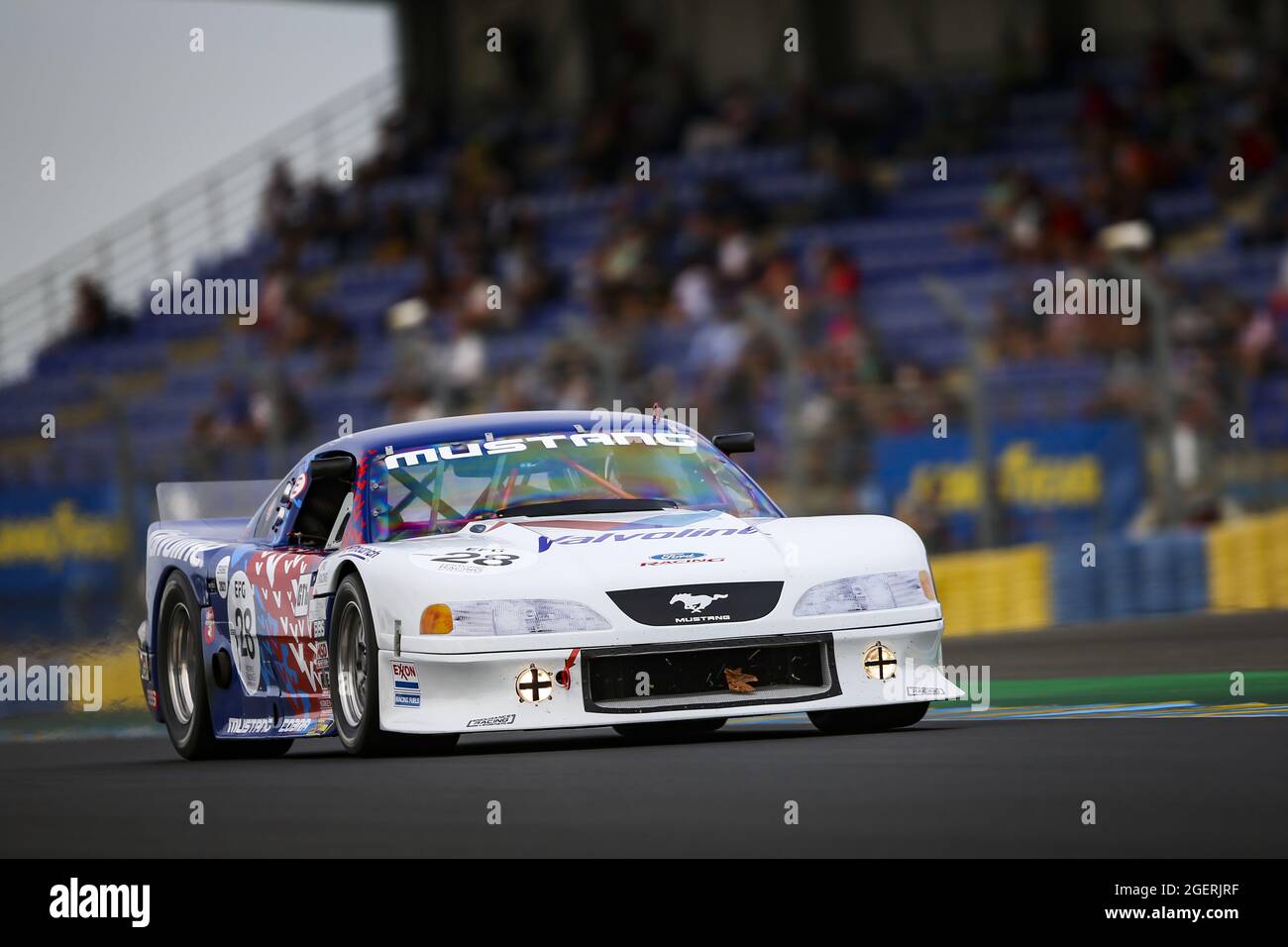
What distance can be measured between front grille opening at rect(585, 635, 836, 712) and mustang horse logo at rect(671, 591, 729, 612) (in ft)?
0.40

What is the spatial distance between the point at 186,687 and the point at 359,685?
6.30 feet

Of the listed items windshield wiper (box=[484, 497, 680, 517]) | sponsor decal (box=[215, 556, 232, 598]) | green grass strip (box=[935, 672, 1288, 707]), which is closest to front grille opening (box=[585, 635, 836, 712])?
windshield wiper (box=[484, 497, 680, 517])

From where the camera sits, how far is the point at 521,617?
301 inches

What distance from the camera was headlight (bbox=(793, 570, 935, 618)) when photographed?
7.87 m

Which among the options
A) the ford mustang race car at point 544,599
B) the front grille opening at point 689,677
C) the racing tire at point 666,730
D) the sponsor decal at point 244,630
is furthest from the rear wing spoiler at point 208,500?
the front grille opening at point 689,677

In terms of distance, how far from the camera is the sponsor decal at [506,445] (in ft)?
29.1

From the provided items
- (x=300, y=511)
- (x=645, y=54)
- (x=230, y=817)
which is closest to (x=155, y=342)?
(x=645, y=54)

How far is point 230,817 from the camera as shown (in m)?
6.46

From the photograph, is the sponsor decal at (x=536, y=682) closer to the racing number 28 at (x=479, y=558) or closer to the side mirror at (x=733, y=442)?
the racing number 28 at (x=479, y=558)
